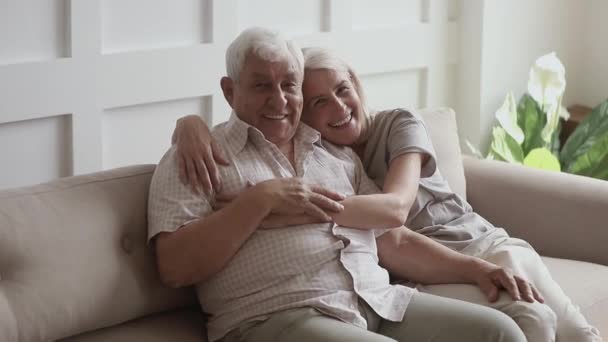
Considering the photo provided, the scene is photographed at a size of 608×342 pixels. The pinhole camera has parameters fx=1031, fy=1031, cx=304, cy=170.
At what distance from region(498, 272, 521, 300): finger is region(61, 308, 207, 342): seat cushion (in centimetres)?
68

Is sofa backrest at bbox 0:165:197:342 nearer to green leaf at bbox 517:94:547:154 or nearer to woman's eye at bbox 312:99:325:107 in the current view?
woman's eye at bbox 312:99:325:107

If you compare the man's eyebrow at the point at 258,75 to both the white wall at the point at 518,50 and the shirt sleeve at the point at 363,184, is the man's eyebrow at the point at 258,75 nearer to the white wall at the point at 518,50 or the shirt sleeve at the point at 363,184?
the shirt sleeve at the point at 363,184

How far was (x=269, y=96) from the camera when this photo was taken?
2.29 metres

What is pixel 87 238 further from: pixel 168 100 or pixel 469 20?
pixel 469 20

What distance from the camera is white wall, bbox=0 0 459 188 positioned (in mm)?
2588

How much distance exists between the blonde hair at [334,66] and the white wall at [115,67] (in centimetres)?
54

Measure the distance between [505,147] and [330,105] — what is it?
140cm

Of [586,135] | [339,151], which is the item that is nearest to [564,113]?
[586,135]

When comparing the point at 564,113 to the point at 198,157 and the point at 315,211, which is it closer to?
the point at 315,211

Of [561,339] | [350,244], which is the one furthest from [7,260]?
[561,339]

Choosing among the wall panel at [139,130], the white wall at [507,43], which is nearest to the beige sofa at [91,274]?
the wall panel at [139,130]

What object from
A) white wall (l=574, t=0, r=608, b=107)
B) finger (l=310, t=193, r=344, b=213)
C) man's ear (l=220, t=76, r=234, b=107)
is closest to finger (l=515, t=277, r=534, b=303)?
finger (l=310, t=193, r=344, b=213)

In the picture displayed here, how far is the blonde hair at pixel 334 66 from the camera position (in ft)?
8.09

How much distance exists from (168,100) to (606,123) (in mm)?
1695
